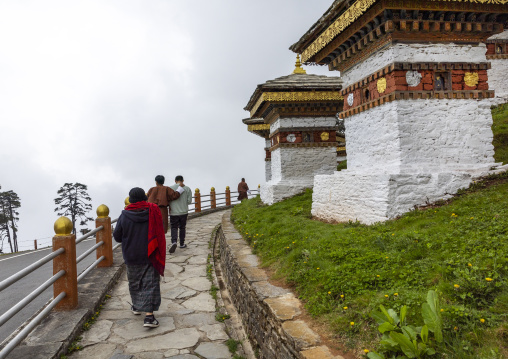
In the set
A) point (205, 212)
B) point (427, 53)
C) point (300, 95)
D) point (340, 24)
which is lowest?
point (205, 212)

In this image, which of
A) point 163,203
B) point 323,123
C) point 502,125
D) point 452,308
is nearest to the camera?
point 452,308

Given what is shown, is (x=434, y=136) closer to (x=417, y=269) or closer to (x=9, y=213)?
(x=417, y=269)

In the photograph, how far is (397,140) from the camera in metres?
6.45

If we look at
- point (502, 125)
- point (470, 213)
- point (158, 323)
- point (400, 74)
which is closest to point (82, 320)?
point (158, 323)

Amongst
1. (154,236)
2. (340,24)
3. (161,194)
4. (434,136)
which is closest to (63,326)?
(154,236)

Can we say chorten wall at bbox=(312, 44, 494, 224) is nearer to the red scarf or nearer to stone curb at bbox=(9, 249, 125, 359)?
the red scarf

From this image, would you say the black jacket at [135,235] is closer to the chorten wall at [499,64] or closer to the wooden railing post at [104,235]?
the wooden railing post at [104,235]

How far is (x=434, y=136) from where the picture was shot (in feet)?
21.6

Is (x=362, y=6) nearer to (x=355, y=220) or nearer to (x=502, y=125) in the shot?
(x=355, y=220)

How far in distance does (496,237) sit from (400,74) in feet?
12.7

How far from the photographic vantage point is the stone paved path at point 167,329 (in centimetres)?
385

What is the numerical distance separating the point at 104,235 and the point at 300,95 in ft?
26.2

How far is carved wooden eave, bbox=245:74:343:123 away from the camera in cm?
1158

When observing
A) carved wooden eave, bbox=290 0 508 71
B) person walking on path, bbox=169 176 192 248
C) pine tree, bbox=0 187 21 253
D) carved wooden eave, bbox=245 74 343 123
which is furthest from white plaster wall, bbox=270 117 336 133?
pine tree, bbox=0 187 21 253
